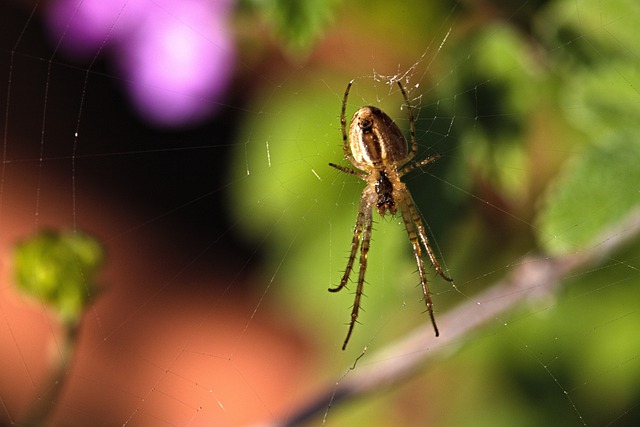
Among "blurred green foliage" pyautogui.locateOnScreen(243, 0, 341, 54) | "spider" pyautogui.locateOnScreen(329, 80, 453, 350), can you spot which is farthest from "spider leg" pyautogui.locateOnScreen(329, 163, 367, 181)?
"blurred green foliage" pyautogui.locateOnScreen(243, 0, 341, 54)

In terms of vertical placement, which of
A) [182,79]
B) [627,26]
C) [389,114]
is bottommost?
[627,26]

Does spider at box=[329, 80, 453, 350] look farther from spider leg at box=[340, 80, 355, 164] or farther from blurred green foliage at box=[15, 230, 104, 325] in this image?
blurred green foliage at box=[15, 230, 104, 325]

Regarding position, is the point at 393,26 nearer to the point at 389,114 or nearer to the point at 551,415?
the point at 389,114

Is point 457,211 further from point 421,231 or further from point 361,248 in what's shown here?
point 361,248

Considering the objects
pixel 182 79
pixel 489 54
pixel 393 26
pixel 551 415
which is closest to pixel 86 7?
pixel 182 79

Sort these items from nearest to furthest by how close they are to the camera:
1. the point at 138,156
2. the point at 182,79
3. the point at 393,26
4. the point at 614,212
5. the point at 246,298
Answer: the point at 614,212, the point at 393,26, the point at 182,79, the point at 138,156, the point at 246,298

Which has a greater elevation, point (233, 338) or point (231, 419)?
point (233, 338)

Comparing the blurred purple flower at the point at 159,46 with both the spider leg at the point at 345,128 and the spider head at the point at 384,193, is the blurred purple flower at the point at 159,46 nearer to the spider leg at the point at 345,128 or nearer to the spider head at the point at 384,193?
the spider leg at the point at 345,128

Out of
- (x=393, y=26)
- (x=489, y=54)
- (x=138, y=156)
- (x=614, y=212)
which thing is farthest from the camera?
(x=138, y=156)
